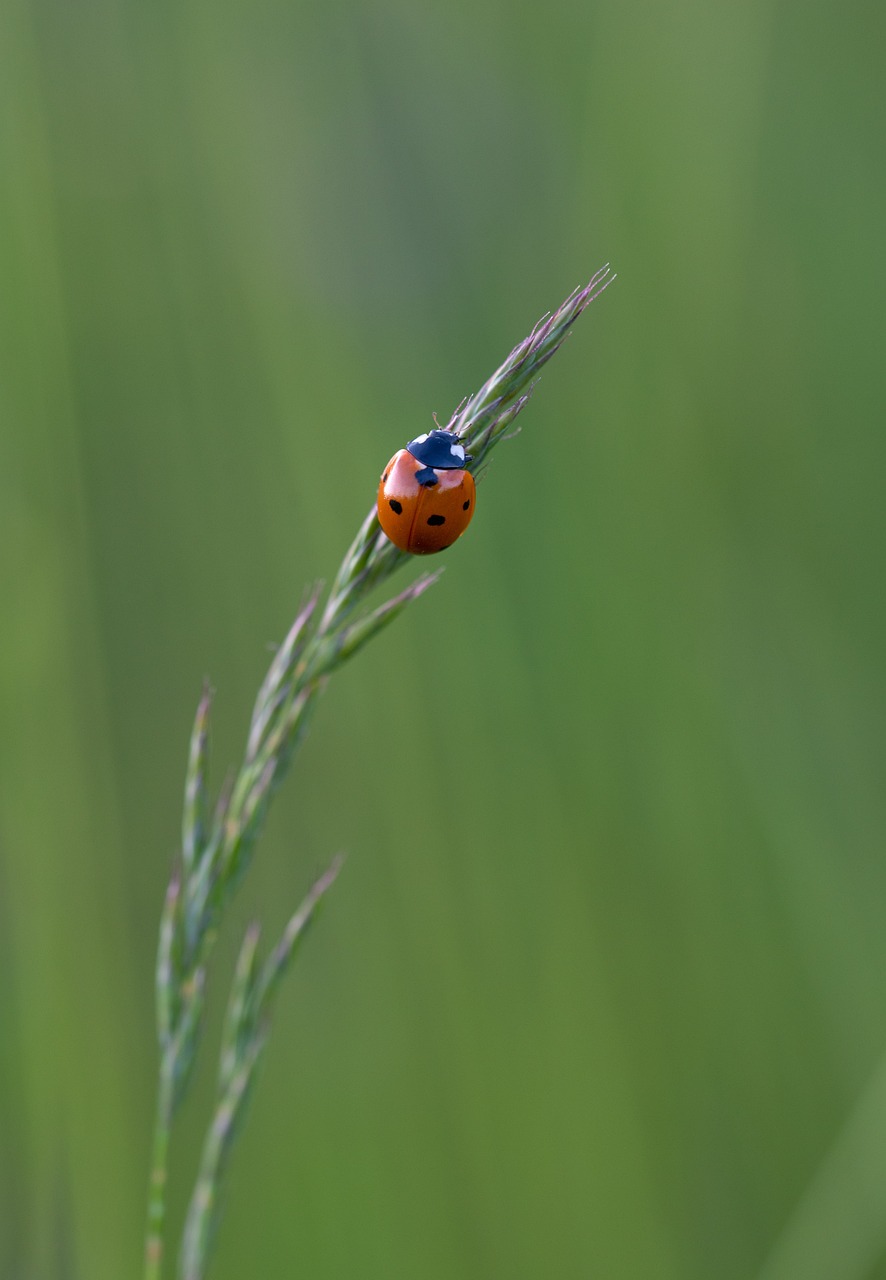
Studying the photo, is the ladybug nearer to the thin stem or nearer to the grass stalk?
the grass stalk

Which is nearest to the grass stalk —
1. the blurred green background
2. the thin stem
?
the thin stem

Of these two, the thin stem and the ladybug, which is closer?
the thin stem

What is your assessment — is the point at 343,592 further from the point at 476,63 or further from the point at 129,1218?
the point at 476,63

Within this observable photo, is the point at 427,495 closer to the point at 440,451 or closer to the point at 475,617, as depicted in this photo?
the point at 440,451

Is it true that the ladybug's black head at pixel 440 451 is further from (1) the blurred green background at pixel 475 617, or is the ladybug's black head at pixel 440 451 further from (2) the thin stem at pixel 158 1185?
(2) the thin stem at pixel 158 1185

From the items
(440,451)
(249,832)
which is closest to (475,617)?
(440,451)

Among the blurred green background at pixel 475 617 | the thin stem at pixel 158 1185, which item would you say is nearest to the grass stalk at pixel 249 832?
the thin stem at pixel 158 1185
